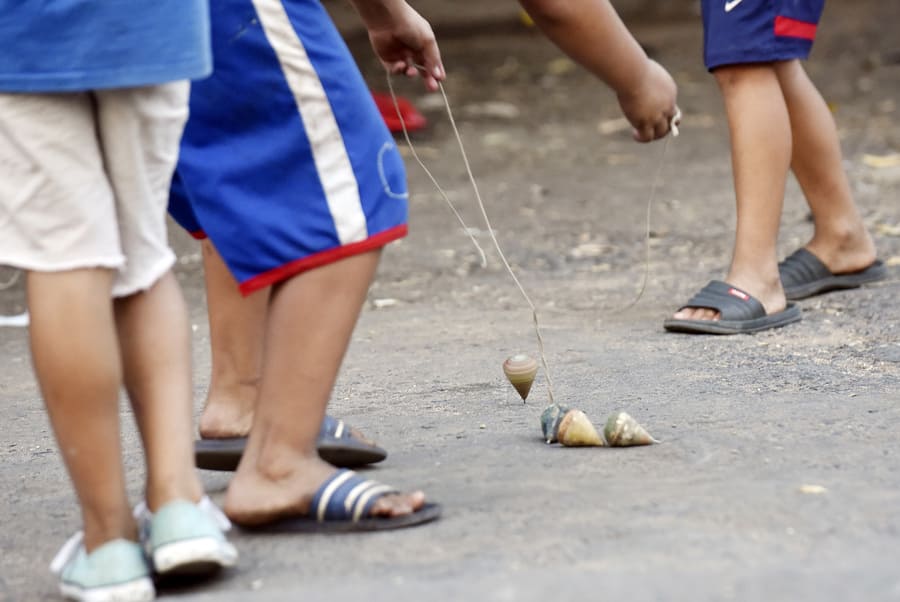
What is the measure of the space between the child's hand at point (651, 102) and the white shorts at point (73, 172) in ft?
2.91

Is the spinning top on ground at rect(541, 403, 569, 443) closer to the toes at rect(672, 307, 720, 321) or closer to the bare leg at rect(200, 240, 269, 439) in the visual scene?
the bare leg at rect(200, 240, 269, 439)

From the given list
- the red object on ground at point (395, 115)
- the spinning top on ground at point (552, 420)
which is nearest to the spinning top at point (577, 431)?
the spinning top on ground at point (552, 420)

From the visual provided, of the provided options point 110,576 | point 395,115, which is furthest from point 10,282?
point 110,576

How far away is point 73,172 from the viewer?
2.06 metres

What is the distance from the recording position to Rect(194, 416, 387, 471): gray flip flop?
2.70 metres

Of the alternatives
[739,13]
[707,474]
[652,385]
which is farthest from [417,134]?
[707,474]

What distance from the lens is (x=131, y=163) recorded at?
→ 2.13 m

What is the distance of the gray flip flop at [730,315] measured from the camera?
153 inches

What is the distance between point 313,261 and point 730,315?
6.03ft

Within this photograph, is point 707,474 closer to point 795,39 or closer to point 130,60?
point 130,60

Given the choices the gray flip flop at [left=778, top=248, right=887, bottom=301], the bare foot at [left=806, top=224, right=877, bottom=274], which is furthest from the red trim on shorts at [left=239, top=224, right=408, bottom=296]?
the bare foot at [left=806, top=224, right=877, bottom=274]

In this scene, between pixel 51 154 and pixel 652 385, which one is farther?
pixel 652 385

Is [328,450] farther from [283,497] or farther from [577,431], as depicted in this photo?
[577,431]

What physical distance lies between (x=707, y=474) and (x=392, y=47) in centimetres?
99
